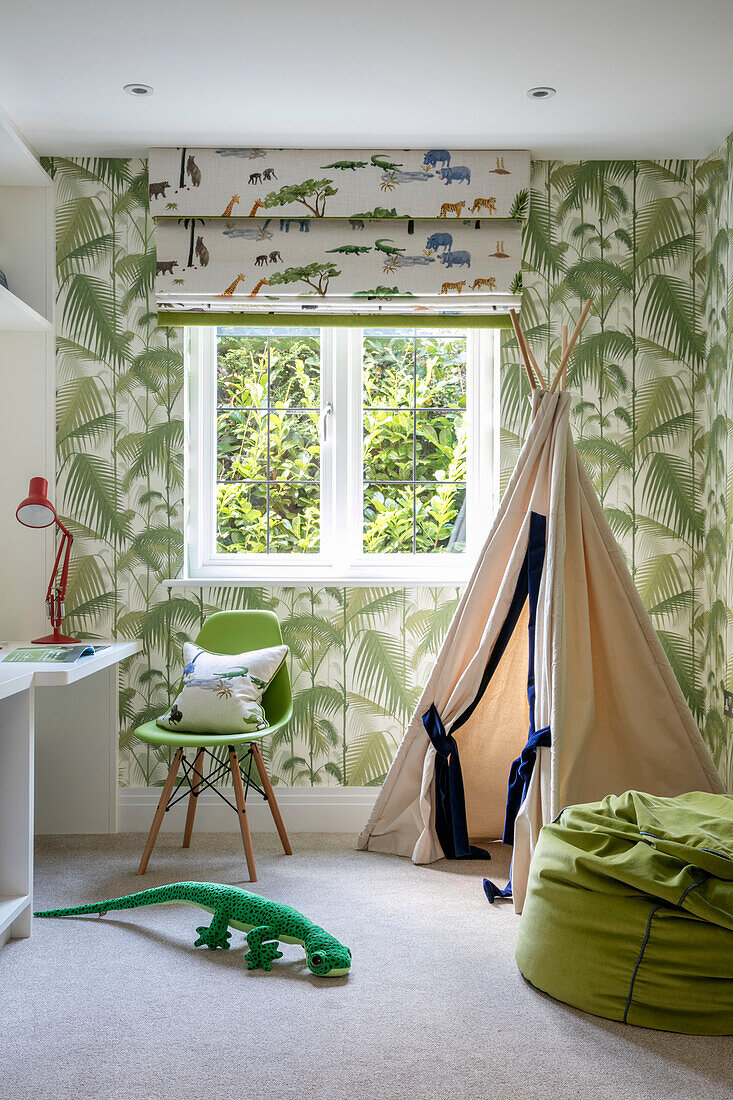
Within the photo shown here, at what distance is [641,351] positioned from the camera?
343 centimetres

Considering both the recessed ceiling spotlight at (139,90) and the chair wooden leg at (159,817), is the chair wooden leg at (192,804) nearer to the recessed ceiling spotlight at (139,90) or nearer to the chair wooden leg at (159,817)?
the chair wooden leg at (159,817)

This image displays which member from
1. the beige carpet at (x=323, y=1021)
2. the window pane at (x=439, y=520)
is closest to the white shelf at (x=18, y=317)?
the window pane at (x=439, y=520)

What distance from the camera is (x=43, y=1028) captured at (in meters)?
1.96

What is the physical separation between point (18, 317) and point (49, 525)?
74cm

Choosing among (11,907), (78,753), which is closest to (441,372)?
(78,753)

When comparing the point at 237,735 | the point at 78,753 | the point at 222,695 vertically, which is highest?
the point at 222,695

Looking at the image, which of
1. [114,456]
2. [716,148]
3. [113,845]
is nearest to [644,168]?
[716,148]

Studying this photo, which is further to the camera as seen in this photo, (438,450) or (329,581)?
(438,450)

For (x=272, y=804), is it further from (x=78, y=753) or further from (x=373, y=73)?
(x=373, y=73)

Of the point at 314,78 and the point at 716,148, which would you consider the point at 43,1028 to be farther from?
the point at 716,148

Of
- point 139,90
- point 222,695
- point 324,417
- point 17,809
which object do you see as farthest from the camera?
point 324,417

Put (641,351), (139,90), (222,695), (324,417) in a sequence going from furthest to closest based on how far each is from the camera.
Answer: (324,417), (641,351), (222,695), (139,90)

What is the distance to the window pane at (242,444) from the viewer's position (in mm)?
3580

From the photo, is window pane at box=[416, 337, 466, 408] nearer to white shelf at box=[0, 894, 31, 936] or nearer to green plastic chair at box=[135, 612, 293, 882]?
green plastic chair at box=[135, 612, 293, 882]
